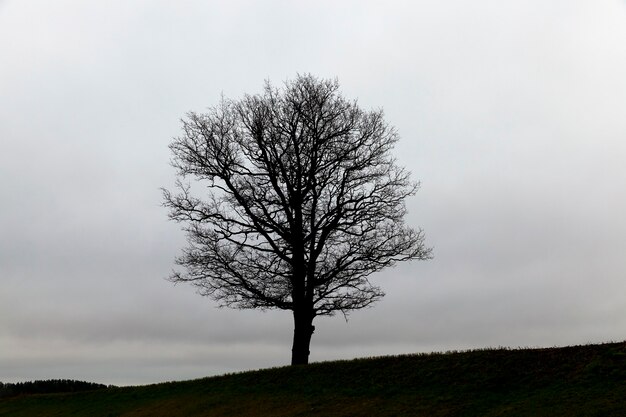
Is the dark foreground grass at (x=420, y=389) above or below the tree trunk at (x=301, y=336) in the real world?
below

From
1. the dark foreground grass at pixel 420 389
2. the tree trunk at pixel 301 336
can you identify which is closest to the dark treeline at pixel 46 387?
the dark foreground grass at pixel 420 389

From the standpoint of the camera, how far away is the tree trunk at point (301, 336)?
2886 cm

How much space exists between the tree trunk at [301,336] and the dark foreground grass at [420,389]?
1614 millimetres

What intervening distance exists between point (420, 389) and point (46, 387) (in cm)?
2898

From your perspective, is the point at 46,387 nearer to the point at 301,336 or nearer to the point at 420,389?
the point at 301,336

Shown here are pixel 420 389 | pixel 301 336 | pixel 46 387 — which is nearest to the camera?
pixel 420 389

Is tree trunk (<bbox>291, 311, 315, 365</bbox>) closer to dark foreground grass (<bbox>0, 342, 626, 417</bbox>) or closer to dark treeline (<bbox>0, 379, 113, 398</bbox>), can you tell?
dark foreground grass (<bbox>0, 342, 626, 417</bbox>)

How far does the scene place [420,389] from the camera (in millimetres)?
21266

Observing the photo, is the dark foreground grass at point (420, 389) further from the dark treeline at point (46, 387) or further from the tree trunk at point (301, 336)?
the dark treeline at point (46, 387)

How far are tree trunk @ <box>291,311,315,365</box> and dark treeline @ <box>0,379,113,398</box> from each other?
36.4ft

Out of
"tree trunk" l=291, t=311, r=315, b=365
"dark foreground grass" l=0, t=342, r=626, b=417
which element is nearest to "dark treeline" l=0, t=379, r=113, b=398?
"dark foreground grass" l=0, t=342, r=626, b=417

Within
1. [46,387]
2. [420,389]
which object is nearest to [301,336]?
[420,389]

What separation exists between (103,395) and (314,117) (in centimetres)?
1651

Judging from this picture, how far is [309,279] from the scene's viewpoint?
95.2 ft
